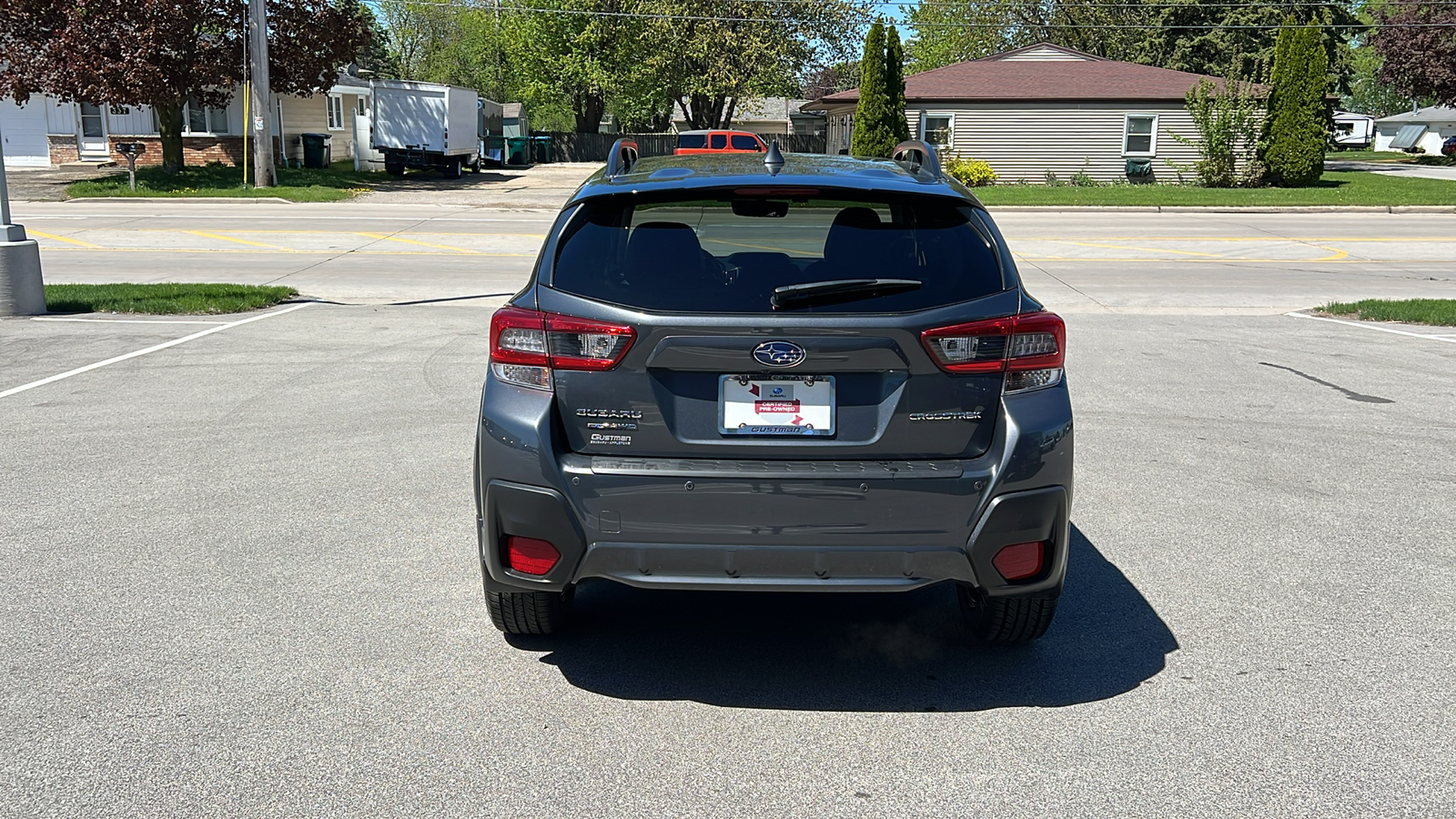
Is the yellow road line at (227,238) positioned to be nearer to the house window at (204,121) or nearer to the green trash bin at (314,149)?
the green trash bin at (314,149)

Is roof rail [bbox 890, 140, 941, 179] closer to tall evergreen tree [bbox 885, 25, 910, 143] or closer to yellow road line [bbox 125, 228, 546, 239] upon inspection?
yellow road line [bbox 125, 228, 546, 239]

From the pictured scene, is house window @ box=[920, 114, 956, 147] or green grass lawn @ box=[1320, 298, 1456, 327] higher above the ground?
house window @ box=[920, 114, 956, 147]

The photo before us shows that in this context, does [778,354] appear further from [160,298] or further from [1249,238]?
[1249,238]

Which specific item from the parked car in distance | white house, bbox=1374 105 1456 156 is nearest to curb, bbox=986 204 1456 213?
the parked car in distance

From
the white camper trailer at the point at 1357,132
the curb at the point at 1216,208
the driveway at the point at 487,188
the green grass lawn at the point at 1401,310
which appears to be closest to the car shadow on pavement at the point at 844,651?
the green grass lawn at the point at 1401,310

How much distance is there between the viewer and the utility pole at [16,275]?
12.2m

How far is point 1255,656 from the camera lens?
4520mm

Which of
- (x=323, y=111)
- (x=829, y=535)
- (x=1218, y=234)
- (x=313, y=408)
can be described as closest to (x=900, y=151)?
(x=829, y=535)

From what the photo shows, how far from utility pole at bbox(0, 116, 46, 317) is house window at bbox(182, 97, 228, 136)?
103 feet

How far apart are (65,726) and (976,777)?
2.72 metres

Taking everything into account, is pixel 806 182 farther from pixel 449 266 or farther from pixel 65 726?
pixel 449 266

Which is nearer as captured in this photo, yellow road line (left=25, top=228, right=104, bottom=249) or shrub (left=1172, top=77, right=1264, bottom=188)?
yellow road line (left=25, top=228, right=104, bottom=249)

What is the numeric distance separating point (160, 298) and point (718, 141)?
73.8 feet

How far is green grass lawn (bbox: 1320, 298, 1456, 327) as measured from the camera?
42.4 feet
